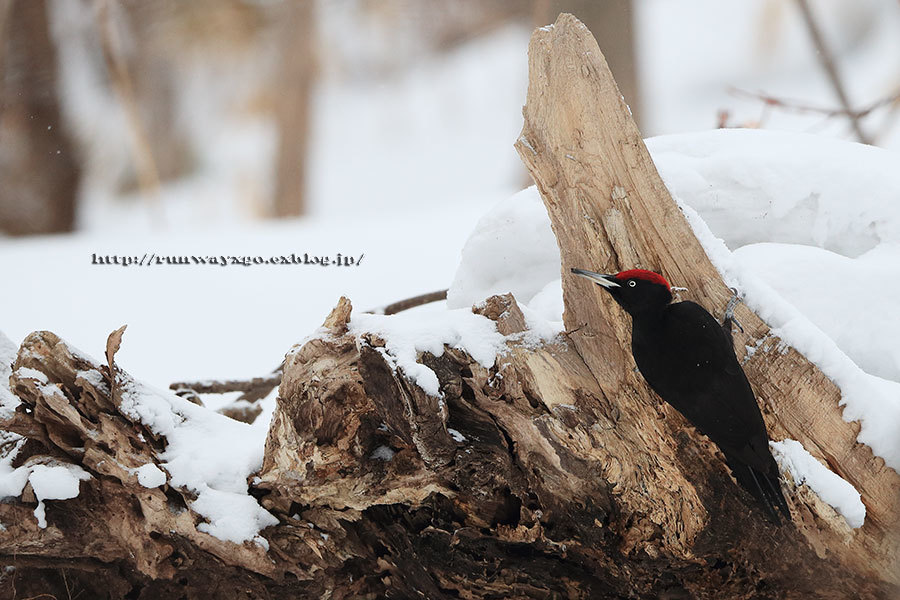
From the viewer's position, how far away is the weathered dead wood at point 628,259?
2.56ft

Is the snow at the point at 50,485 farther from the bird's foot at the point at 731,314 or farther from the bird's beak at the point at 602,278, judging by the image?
the bird's foot at the point at 731,314

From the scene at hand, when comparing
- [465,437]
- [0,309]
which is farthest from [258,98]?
[465,437]

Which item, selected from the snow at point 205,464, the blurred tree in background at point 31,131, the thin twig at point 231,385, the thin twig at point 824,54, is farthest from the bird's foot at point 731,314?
the blurred tree in background at point 31,131

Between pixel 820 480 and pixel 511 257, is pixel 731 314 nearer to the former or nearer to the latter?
pixel 820 480

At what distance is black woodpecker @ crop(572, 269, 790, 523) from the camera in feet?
2.39

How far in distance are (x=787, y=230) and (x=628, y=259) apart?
0.44 metres

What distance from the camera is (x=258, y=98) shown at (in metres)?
2.71

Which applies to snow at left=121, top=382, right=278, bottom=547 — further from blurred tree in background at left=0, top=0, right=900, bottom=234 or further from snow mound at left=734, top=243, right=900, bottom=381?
blurred tree in background at left=0, top=0, right=900, bottom=234

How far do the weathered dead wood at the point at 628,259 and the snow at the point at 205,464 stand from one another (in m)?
0.38

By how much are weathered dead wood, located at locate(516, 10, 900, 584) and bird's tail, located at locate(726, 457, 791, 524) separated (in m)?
0.02

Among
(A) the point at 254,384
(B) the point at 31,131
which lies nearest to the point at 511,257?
(A) the point at 254,384

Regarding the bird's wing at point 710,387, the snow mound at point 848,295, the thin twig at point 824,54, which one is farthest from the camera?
the thin twig at point 824,54

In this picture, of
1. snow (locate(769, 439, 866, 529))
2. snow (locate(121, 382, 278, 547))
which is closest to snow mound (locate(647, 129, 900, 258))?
snow (locate(769, 439, 866, 529))

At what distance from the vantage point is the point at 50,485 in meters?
0.81
